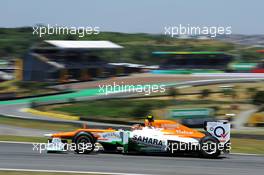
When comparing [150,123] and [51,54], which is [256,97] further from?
[150,123]

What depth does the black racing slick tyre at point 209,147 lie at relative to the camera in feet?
45.3

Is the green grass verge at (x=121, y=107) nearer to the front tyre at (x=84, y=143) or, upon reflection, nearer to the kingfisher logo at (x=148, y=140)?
the kingfisher logo at (x=148, y=140)

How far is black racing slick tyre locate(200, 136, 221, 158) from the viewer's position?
1380cm

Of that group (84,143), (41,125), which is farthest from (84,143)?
(41,125)

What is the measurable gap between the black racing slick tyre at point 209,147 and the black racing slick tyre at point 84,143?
9.67 ft

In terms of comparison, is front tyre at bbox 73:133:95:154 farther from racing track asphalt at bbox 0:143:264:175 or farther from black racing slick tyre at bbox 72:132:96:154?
racing track asphalt at bbox 0:143:264:175

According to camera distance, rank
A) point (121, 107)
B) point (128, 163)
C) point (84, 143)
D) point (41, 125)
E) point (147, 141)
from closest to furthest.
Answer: point (128, 163)
point (84, 143)
point (147, 141)
point (41, 125)
point (121, 107)

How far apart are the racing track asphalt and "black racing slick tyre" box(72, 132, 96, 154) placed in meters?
0.21

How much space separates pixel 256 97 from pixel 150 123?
36.6m

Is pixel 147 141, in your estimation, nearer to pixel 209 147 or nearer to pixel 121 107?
pixel 209 147

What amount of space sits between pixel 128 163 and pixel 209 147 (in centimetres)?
259

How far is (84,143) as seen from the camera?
13.7 metres

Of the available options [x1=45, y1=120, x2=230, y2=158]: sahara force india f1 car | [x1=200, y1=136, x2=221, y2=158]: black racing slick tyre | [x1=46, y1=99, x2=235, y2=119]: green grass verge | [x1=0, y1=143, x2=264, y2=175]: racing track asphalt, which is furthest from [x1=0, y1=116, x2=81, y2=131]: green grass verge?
[x1=200, y1=136, x2=221, y2=158]: black racing slick tyre

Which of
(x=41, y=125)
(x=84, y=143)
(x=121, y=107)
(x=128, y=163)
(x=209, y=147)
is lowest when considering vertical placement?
(x=128, y=163)
